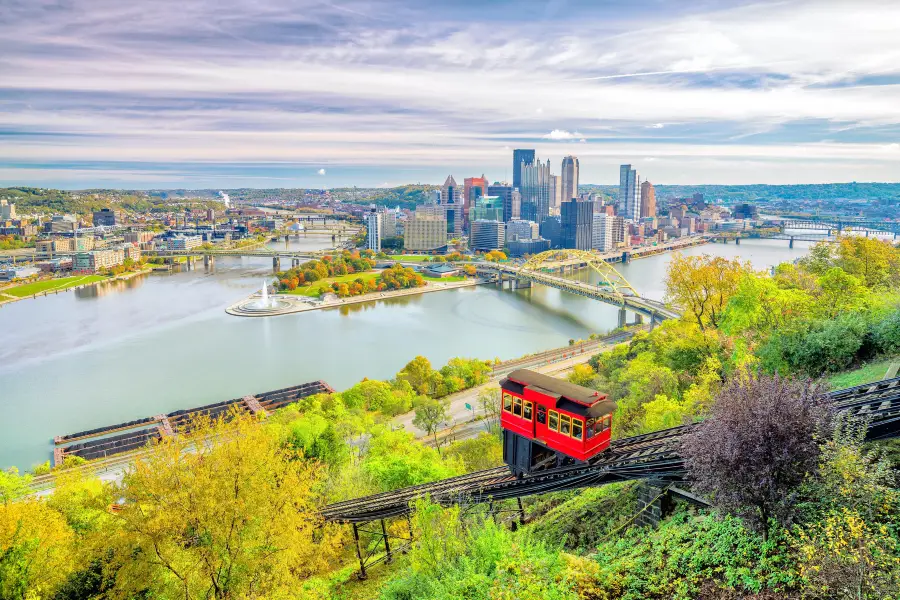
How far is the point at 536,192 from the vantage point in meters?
85.0

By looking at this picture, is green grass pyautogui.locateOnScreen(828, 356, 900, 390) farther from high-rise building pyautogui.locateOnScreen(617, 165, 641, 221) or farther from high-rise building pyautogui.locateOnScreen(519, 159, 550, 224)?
high-rise building pyautogui.locateOnScreen(617, 165, 641, 221)

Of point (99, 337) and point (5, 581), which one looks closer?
point (5, 581)

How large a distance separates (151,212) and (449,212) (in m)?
60.5

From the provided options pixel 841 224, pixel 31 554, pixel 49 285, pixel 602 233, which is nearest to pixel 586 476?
pixel 31 554

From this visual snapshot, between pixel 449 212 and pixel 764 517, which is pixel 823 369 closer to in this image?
pixel 764 517

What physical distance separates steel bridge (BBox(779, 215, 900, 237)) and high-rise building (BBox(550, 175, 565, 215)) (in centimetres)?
2956

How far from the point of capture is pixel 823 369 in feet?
24.2

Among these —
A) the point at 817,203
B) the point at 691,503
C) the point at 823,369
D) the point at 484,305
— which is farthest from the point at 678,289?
the point at 817,203

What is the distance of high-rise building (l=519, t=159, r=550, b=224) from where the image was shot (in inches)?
3255

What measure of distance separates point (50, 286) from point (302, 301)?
1860 cm

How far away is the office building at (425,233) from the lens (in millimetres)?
57406

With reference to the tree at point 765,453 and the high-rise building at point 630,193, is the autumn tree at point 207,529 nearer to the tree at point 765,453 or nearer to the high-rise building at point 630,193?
the tree at point 765,453

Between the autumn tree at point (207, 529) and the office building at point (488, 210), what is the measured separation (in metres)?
66.8

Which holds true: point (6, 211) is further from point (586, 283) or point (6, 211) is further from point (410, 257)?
point (586, 283)
